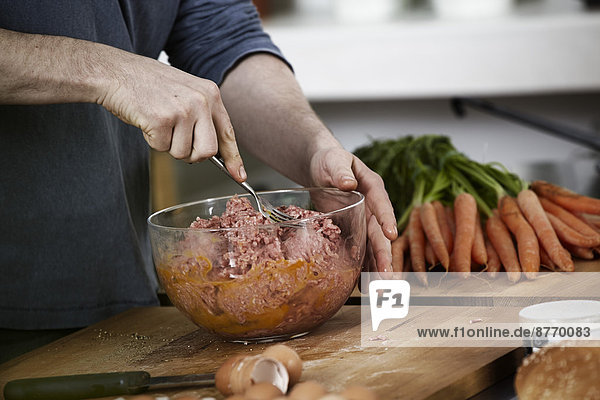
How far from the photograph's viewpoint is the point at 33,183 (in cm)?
139

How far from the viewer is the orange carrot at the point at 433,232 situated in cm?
147

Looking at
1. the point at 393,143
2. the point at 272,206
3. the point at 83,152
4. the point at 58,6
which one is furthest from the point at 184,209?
the point at 393,143

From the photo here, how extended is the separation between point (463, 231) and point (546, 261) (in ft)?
0.55

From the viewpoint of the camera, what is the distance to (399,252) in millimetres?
1522

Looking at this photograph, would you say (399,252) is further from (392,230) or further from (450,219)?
(392,230)

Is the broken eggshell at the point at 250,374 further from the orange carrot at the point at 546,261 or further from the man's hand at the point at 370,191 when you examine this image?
the orange carrot at the point at 546,261

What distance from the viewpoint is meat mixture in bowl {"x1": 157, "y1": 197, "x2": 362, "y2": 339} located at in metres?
1.04

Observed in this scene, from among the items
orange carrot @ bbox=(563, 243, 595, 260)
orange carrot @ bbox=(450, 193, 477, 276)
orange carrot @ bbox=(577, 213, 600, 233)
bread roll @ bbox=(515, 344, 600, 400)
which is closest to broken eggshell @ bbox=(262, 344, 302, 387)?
bread roll @ bbox=(515, 344, 600, 400)

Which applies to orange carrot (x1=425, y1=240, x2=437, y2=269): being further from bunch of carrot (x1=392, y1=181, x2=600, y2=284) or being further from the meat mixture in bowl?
the meat mixture in bowl

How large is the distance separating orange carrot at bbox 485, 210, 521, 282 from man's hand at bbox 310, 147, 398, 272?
0.27 m

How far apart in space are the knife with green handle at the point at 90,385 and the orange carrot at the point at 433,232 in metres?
0.65

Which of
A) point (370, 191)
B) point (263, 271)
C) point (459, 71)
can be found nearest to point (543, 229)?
point (370, 191)

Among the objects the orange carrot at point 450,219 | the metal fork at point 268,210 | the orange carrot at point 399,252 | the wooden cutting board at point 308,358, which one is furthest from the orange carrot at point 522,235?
the metal fork at point 268,210

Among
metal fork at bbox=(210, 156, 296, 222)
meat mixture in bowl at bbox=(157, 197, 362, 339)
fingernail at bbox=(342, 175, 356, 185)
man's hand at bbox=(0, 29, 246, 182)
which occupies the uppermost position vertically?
man's hand at bbox=(0, 29, 246, 182)
